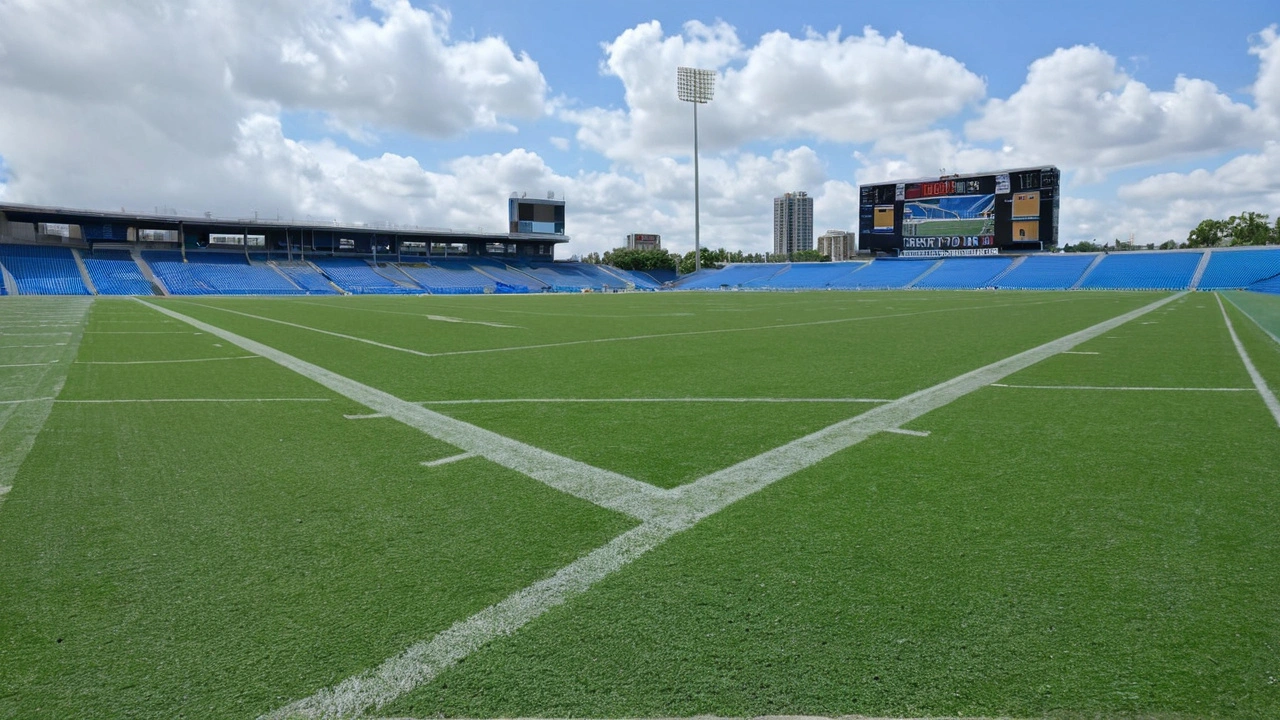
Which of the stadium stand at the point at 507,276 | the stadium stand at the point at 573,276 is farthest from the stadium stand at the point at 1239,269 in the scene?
the stadium stand at the point at 507,276

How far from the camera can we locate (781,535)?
325 centimetres

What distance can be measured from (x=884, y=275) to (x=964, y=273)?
8029 millimetres

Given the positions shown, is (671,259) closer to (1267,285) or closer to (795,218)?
A: (1267,285)

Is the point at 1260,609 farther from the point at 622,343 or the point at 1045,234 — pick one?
the point at 1045,234

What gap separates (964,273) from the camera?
70000mm

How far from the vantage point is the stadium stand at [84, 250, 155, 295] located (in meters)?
55.2

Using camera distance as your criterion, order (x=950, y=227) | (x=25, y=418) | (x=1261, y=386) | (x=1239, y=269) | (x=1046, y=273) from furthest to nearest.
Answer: (x=1046, y=273), (x=950, y=227), (x=1239, y=269), (x=1261, y=386), (x=25, y=418)

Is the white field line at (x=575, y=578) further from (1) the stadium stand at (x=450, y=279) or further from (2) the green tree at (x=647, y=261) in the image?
(2) the green tree at (x=647, y=261)

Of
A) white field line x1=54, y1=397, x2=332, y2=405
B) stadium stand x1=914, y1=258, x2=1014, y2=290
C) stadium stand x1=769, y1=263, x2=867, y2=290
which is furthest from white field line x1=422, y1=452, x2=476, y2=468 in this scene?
stadium stand x1=769, y1=263, x2=867, y2=290

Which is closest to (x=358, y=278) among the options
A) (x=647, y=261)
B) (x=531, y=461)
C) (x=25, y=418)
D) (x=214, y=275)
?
(x=214, y=275)

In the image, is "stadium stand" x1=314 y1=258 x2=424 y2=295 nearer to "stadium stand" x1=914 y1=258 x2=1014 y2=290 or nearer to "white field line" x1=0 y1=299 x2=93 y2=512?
"stadium stand" x1=914 y1=258 x2=1014 y2=290

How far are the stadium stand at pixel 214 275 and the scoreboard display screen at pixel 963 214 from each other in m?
55.6

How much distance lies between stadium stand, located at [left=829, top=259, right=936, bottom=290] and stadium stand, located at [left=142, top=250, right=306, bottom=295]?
5517cm

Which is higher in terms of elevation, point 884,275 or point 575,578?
point 884,275
